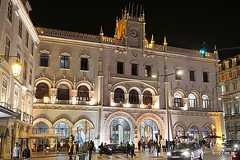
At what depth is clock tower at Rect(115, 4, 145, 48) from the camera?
50875mm

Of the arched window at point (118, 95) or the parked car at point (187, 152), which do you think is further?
the arched window at point (118, 95)

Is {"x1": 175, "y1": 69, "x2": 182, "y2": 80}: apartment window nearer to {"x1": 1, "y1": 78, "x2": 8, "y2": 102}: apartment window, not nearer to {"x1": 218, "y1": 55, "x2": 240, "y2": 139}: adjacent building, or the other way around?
{"x1": 218, "y1": 55, "x2": 240, "y2": 139}: adjacent building

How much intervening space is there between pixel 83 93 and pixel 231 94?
3673cm

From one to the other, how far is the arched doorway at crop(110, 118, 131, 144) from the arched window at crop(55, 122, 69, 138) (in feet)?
21.7

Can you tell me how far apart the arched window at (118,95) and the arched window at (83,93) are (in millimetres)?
4197

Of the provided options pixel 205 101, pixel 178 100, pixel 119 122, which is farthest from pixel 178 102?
pixel 119 122

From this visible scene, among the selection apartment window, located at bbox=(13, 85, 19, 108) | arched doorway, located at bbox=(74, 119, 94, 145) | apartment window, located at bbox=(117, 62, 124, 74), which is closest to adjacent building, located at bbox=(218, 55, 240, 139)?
apartment window, located at bbox=(117, 62, 124, 74)

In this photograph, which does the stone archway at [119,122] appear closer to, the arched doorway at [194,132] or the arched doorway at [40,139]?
the arched doorway at [40,139]

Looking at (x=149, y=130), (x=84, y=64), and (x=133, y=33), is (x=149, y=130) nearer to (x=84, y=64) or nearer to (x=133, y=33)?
(x=84, y=64)

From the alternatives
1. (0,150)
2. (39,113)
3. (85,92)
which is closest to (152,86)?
(85,92)

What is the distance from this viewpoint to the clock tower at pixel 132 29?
5088 cm

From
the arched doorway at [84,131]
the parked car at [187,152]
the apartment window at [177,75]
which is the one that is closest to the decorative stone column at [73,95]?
the arched doorway at [84,131]

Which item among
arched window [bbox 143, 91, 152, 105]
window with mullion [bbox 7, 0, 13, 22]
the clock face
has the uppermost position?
the clock face

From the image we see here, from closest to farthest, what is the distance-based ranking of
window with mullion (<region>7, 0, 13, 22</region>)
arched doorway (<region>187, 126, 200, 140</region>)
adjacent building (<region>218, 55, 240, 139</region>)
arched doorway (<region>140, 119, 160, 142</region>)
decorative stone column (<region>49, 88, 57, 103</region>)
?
1. window with mullion (<region>7, 0, 13, 22</region>)
2. decorative stone column (<region>49, 88, 57, 103</region>)
3. arched doorway (<region>140, 119, 160, 142</region>)
4. arched doorway (<region>187, 126, 200, 140</region>)
5. adjacent building (<region>218, 55, 240, 139</region>)
